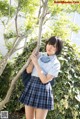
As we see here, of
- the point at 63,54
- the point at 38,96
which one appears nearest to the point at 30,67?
the point at 38,96

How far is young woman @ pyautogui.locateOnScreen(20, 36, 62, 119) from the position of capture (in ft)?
11.0

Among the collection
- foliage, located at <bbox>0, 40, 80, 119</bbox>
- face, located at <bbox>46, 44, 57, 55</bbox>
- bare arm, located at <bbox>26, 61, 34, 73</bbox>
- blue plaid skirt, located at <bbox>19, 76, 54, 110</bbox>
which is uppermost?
face, located at <bbox>46, 44, 57, 55</bbox>

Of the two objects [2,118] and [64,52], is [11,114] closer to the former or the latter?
[2,118]

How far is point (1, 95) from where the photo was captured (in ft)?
16.7

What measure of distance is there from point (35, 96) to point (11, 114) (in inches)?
63.8

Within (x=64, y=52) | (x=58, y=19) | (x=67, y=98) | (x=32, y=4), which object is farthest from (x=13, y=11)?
(x=67, y=98)

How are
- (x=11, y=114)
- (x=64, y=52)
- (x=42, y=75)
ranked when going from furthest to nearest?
(x=11, y=114)
(x=64, y=52)
(x=42, y=75)

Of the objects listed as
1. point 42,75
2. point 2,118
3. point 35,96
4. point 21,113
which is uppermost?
point 42,75

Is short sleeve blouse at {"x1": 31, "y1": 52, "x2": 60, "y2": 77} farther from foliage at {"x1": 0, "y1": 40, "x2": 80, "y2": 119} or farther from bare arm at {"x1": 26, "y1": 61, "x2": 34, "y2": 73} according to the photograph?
foliage at {"x1": 0, "y1": 40, "x2": 80, "y2": 119}

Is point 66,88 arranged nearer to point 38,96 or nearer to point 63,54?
point 63,54

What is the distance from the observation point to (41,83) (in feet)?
11.1

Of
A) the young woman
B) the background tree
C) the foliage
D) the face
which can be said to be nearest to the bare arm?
the young woman

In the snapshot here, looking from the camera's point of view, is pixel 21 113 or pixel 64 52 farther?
pixel 21 113

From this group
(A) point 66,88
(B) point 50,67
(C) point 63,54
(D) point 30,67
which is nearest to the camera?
(B) point 50,67
